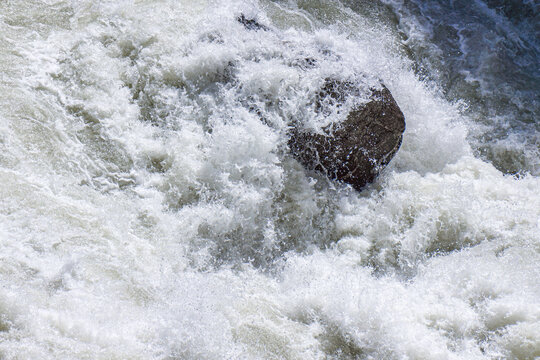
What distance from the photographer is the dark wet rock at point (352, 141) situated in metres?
3.77

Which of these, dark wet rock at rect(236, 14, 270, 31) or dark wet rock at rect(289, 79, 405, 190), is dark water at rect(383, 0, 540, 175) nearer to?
dark wet rock at rect(289, 79, 405, 190)

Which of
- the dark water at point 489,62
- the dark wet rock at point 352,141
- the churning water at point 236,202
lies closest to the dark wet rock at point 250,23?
the churning water at point 236,202

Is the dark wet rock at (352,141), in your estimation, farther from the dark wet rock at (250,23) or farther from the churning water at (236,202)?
the dark wet rock at (250,23)

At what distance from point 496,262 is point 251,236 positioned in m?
1.77

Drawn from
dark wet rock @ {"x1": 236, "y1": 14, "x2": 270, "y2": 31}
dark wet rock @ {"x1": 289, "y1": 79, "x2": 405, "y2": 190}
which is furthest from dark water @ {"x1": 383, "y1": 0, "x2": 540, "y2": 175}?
dark wet rock @ {"x1": 236, "y1": 14, "x2": 270, "y2": 31}

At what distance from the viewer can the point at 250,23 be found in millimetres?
4781

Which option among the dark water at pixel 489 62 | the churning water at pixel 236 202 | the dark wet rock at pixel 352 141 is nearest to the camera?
the churning water at pixel 236 202

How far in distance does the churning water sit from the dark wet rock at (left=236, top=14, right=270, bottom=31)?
10 centimetres

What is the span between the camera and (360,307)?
2.93m

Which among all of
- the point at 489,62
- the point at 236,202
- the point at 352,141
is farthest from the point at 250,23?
the point at 489,62

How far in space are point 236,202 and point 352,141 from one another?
105cm

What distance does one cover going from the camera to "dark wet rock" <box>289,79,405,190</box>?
3.77 meters

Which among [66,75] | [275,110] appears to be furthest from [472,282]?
[66,75]

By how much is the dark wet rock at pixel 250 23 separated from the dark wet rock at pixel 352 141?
47.6 inches
